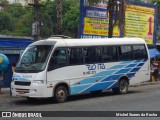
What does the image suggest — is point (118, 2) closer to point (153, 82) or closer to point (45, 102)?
point (153, 82)

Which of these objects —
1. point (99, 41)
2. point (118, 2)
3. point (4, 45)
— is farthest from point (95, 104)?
point (118, 2)

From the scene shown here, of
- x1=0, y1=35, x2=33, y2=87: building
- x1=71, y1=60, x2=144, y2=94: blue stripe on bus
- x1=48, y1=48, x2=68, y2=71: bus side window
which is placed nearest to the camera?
x1=48, y1=48, x2=68, y2=71: bus side window

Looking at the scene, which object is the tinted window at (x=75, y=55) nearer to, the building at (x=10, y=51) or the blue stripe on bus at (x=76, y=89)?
the blue stripe on bus at (x=76, y=89)

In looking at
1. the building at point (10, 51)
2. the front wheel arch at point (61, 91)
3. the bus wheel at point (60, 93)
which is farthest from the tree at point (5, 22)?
the bus wheel at point (60, 93)

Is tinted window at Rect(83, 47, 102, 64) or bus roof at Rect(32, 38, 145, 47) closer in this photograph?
bus roof at Rect(32, 38, 145, 47)

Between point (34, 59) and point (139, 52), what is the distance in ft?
22.0

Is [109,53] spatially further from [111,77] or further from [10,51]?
[10,51]

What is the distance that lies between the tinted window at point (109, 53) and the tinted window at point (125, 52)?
438 mm

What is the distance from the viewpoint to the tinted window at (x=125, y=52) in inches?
761

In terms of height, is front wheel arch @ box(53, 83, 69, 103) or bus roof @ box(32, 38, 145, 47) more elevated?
bus roof @ box(32, 38, 145, 47)

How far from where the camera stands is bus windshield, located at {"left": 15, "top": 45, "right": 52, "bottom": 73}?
15.6 meters

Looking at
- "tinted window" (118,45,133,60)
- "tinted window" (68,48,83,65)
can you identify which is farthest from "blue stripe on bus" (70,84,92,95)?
"tinted window" (118,45,133,60)

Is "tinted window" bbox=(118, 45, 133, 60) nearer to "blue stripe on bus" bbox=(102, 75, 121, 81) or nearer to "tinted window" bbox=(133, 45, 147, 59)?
"tinted window" bbox=(133, 45, 147, 59)

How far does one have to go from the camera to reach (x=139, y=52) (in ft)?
67.1
